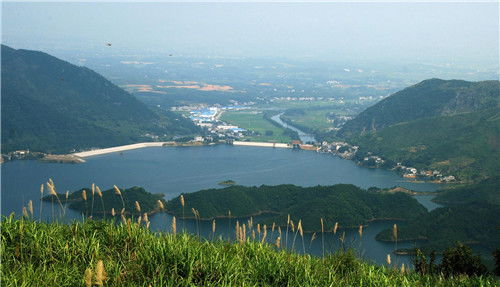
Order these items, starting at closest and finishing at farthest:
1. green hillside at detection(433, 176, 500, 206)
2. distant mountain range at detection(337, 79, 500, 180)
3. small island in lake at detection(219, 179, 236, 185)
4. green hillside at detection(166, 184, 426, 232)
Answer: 1. green hillside at detection(166, 184, 426, 232)
2. green hillside at detection(433, 176, 500, 206)
3. small island in lake at detection(219, 179, 236, 185)
4. distant mountain range at detection(337, 79, 500, 180)

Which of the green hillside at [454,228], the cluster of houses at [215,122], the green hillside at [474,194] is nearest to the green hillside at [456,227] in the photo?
the green hillside at [454,228]

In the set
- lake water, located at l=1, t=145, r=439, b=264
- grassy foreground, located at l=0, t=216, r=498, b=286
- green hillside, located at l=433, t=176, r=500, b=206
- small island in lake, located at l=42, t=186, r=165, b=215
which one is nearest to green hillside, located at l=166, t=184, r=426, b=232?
small island in lake, located at l=42, t=186, r=165, b=215

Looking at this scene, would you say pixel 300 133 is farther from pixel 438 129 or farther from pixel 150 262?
pixel 150 262

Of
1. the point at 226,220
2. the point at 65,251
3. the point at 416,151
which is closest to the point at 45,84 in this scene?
the point at 416,151

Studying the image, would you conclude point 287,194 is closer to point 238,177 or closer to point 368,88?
point 238,177

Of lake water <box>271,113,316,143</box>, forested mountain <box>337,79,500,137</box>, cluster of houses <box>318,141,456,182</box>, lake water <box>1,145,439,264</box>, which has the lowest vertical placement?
lake water <box>1,145,439,264</box>

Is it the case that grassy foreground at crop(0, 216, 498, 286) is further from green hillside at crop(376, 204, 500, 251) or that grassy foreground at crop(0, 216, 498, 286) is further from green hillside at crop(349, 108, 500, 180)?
green hillside at crop(349, 108, 500, 180)
